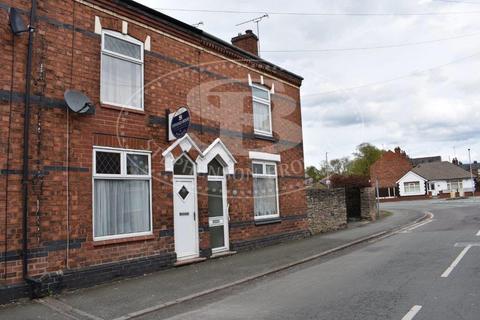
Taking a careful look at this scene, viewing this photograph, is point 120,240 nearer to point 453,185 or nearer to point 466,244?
point 466,244

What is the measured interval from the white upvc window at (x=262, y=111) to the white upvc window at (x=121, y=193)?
559cm

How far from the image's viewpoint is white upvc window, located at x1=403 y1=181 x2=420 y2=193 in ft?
216

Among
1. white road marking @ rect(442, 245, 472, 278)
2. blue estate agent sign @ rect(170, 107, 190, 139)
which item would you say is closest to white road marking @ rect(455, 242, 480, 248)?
white road marking @ rect(442, 245, 472, 278)

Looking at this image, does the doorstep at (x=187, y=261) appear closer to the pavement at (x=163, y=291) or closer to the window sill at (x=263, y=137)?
the pavement at (x=163, y=291)

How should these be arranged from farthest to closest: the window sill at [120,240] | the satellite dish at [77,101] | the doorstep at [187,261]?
the doorstep at [187,261] < the window sill at [120,240] < the satellite dish at [77,101]

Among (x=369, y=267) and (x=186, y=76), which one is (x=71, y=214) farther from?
(x=369, y=267)

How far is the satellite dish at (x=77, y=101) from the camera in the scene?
29.2 ft

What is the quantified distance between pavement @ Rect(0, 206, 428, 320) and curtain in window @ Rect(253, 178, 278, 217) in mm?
2146

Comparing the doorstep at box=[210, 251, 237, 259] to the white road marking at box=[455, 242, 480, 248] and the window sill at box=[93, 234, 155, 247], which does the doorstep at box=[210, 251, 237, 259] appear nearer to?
the window sill at box=[93, 234, 155, 247]

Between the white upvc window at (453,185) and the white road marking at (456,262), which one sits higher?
the white upvc window at (453,185)

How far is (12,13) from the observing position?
819 cm

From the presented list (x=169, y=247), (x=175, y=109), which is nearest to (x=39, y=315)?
(x=169, y=247)

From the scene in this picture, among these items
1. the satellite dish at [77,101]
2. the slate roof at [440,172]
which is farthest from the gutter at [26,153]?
the slate roof at [440,172]

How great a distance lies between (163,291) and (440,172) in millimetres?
68164
